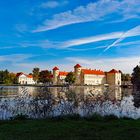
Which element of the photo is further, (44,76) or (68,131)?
(44,76)

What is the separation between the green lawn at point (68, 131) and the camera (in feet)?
38.5

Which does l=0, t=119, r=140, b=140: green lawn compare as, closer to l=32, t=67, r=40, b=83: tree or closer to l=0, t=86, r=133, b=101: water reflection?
l=0, t=86, r=133, b=101: water reflection

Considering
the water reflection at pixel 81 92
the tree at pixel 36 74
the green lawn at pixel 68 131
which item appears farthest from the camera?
the tree at pixel 36 74

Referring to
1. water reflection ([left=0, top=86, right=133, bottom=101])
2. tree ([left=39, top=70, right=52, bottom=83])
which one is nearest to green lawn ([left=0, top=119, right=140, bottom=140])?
water reflection ([left=0, top=86, right=133, bottom=101])

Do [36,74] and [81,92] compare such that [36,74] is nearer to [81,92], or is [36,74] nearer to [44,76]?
[44,76]

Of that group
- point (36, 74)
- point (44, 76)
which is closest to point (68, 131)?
point (44, 76)

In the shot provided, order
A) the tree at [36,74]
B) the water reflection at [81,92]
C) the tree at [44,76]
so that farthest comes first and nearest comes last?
the tree at [36,74], the tree at [44,76], the water reflection at [81,92]

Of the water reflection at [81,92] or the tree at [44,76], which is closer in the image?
the water reflection at [81,92]

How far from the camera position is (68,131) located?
12.9 meters

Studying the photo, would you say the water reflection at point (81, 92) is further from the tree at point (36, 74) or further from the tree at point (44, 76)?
the tree at point (36, 74)

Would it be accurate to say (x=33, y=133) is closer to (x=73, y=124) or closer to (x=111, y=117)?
(x=73, y=124)

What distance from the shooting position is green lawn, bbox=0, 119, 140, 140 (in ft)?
38.5

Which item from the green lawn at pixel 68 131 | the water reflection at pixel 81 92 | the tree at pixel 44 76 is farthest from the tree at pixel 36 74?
the green lawn at pixel 68 131

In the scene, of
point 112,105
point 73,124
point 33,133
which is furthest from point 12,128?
point 112,105
